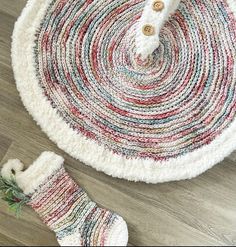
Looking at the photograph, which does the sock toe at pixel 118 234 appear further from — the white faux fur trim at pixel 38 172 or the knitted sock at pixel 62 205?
the white faux fur trim at pixel 38 172

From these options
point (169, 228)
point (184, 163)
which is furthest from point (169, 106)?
point (169, 228)

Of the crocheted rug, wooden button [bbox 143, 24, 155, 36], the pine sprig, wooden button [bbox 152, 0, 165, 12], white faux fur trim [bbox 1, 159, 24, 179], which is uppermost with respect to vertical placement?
wooden button [bbox 152, 0, 165, 12]

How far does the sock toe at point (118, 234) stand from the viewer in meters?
0.99

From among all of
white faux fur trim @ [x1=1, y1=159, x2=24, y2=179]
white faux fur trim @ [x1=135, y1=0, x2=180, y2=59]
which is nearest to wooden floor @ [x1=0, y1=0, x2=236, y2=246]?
white faux fur trim @ [x1=1, y1=159, x2=24, y2=179]

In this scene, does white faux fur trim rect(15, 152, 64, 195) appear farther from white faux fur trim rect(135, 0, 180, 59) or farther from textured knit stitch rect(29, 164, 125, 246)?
white faux fur trim rect(135, 0, 180, 59)

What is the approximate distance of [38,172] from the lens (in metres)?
1.03

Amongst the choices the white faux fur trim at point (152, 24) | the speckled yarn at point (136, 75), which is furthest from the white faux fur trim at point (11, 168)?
the white faux fur trim at point (152, 24)

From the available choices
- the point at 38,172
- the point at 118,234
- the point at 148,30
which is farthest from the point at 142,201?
the point at 148,30

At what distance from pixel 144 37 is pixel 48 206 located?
1.27ft

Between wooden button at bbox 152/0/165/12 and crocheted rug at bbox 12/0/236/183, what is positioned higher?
wooden button at bbox 152/0/165/12

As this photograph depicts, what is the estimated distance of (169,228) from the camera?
103cm

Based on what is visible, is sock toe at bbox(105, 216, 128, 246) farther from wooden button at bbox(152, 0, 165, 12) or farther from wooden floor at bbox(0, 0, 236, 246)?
wooden button at bbox(152, 0, 165, 12)

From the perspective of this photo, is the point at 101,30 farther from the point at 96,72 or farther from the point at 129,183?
the point at 129,183

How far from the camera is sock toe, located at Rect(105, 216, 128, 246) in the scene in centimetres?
99
